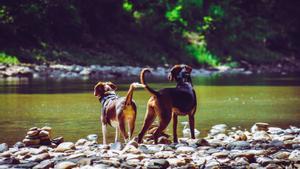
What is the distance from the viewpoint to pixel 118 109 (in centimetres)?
1020

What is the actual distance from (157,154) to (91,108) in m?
8.65

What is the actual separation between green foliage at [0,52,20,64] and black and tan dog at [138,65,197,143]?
23300 mm

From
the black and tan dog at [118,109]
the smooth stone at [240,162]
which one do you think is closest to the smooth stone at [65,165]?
the smooth stone at [240,162]

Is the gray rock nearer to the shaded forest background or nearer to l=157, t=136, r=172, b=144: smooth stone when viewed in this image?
l=157, t=136, r=172, b=144: smooth stone

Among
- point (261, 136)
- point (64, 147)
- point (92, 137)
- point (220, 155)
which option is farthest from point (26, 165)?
point (261, 136)

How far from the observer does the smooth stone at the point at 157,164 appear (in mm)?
8030

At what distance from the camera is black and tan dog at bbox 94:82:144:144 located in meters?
10.2

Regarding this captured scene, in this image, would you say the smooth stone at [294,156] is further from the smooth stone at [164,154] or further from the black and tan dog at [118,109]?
the black and tan dog at [118,109]

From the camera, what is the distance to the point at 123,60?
127 feet

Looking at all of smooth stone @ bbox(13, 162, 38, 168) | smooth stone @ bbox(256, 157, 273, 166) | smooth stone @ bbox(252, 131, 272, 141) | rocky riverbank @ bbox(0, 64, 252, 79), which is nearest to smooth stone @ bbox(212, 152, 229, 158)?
smooth stone @ bbox(256, 157, 273, 166)

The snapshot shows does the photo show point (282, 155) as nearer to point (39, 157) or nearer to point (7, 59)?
point (39, 157)

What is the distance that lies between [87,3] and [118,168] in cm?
3354

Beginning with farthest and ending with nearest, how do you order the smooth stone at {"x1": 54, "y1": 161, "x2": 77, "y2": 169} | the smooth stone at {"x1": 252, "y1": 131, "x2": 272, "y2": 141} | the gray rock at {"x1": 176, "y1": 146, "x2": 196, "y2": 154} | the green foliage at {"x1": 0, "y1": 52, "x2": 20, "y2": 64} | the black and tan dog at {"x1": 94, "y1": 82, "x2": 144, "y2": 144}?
the green foliage at {"x1": 0, "y1": 52, "x2": 20, "y2": 64} < the smooth stone at {"x1": 252, "y1": 131, "x2": 272, "y2": 141} < the black and tan dog at {"x1": 94, "y1": 82, "x2": 144, "y2": 144} < the gray rock at {"x1": 176, "y1": 146, "x2": 196, "y2": 154} < the smooth stone at {"x1": 54, "y1": 161, "x2": 77, "y2": 169}

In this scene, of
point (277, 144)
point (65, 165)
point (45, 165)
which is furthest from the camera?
point (277, 144)
